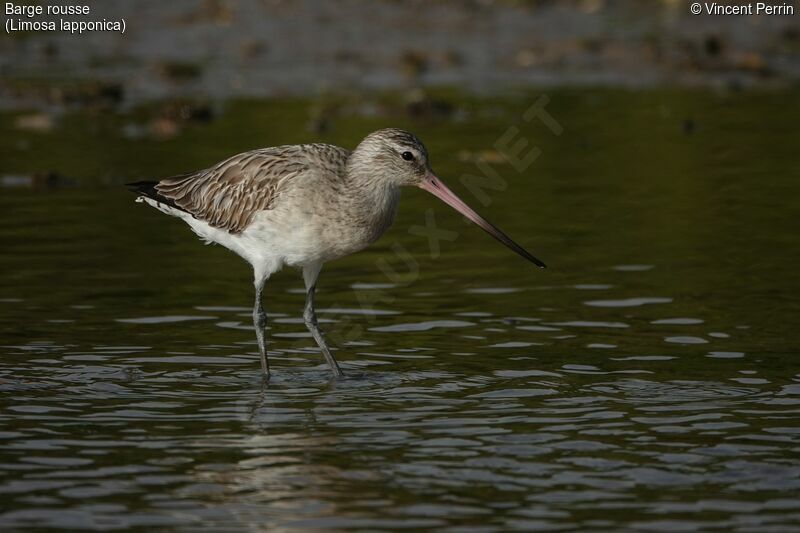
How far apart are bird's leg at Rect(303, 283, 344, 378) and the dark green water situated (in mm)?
123

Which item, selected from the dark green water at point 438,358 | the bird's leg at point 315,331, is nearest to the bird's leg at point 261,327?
the dark green water at point 438,358

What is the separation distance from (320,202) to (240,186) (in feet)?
2.75

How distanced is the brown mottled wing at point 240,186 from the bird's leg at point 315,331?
Answer: 705 mm

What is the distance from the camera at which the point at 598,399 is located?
9.30 meters

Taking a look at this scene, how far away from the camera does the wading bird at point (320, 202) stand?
10414 mm

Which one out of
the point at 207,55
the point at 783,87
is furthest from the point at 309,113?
the point at 783,87

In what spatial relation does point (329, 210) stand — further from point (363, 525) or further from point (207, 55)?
point (207, 55)

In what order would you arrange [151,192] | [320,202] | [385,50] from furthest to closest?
[385,50] < [151,192] < [320,202]

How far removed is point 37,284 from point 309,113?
25.8 ft

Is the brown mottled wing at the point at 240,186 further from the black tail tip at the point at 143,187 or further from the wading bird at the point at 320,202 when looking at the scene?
the black tail tip at the point at 143,187

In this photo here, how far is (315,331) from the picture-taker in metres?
10.9

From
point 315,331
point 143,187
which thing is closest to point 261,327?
point 315,331

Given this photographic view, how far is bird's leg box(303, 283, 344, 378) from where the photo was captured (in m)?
10.2

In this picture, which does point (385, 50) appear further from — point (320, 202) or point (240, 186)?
point (320, 202)
